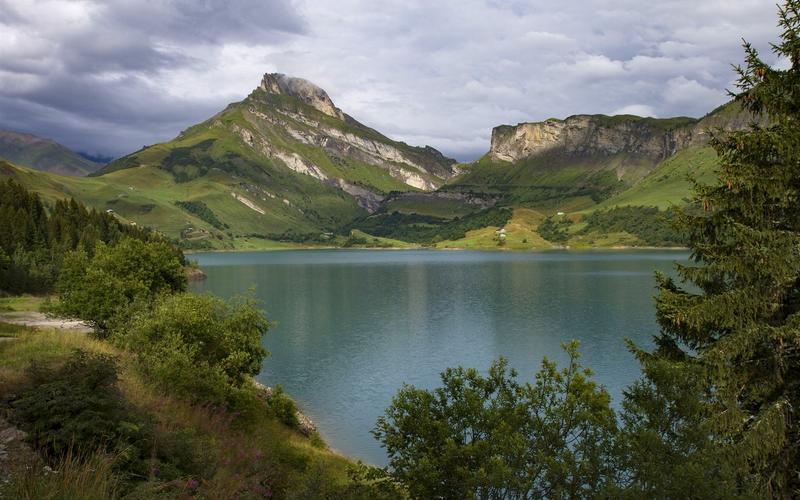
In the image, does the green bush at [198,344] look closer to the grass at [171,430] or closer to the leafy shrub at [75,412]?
the grass at [171,430]

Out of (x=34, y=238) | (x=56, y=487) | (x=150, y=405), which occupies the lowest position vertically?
(x=150, y=405)

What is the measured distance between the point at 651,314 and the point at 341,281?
4140 inches

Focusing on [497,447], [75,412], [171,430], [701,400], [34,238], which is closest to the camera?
[75,412]

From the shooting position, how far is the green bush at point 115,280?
4850 centimetres

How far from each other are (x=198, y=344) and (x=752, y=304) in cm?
3284

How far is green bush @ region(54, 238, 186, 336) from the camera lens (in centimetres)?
4850

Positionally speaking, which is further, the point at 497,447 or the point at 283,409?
the point at 283,409

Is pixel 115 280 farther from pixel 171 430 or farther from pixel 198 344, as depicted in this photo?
pixel 171 430

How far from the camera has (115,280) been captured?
50.6m

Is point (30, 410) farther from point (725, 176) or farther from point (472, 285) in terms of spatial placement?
point (472, 285)

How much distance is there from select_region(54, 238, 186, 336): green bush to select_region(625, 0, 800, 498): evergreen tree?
4313 centimetres

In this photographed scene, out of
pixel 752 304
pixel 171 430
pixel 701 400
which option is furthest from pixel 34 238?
pixel 752 304

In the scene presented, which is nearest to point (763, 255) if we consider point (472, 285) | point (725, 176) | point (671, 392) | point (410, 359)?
point (725, 176)

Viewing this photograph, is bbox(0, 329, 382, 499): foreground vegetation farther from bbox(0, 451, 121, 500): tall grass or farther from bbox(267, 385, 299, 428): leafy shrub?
bbox(267, 385, 299, 428): leafy shrub
